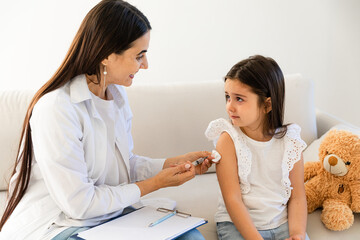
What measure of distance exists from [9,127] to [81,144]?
2.36ft

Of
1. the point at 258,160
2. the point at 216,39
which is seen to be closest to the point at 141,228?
the point at 258,160

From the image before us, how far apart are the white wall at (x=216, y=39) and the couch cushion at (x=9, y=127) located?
792 mm

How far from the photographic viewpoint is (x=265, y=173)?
143cm

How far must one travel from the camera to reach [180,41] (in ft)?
8.81

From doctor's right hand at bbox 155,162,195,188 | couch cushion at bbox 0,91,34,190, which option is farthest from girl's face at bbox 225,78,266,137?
couch cushion at bbox 0,91,34,190

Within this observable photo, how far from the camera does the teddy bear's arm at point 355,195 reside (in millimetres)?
1479

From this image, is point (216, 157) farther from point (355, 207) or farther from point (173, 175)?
point (355, 207)

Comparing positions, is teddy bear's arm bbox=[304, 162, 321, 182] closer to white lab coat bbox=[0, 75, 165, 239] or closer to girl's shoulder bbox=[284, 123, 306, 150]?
girl's shoulder bbox=[284, 123, 306, 150]

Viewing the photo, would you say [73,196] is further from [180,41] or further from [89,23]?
[180,41]

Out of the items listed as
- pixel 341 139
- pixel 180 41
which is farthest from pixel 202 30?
pixel 341 139

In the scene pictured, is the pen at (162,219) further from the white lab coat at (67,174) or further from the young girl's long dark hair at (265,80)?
the young girl's long dark hair at (265,80)

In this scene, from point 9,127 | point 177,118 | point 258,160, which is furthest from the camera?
point 177,118

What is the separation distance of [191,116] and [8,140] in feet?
2.75

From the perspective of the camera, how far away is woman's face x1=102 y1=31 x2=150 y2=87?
4.33 feet
